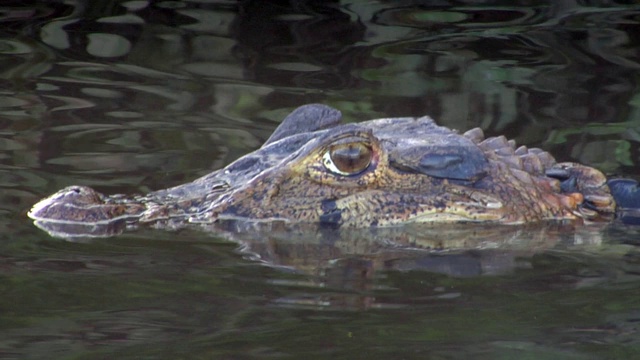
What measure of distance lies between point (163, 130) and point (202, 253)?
246cm

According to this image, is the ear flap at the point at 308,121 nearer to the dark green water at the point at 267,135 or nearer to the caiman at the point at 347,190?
the caiman at the point at 347,190

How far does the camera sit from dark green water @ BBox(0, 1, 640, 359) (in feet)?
13.0

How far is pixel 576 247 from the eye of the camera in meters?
5.20

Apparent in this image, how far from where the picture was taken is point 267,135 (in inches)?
283

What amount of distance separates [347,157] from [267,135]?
6.14 feet

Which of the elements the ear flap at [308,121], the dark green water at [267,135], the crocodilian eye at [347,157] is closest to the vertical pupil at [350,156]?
the crocodilian eye at [347,157]

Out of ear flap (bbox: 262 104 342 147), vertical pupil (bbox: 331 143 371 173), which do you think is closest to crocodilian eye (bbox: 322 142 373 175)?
vertical pupil (bbox: 331 143 371 173)

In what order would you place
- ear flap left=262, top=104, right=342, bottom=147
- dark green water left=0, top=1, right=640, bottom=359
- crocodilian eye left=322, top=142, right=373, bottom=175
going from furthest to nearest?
ear flap left=262, top=104, right=342, bottom=147, crocodilian eye left=322, top=142, right=373, bottom=175, dark green water left=0, top=1, right=640, bottom=359

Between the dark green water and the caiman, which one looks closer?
the dark green water

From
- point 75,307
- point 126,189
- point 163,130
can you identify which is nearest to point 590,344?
point 75,307

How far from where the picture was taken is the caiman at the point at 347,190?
5.36 metres

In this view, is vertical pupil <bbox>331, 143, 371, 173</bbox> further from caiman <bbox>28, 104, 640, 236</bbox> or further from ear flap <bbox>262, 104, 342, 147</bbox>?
ear flap <bbox>262, 104, 342, 147</bbox>

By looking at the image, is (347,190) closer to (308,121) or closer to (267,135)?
(308,121)

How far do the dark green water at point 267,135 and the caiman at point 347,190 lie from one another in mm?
145
